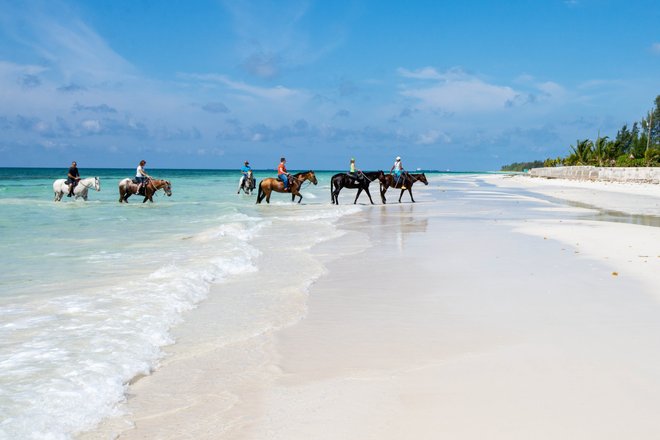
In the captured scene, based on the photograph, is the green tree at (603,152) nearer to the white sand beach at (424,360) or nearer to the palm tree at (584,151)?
the palm tree at (584,151)

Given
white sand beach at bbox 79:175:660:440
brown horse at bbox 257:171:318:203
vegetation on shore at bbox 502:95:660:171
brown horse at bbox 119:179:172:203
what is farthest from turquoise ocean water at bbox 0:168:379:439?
vegetation on shore at bbox 502:95:660:171

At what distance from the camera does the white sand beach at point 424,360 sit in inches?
128

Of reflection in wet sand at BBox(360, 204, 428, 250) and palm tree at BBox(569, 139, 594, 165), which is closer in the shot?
reflection in wet sand at BBox(360, 204, 428, 250)

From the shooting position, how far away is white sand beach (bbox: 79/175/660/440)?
10.7 feet

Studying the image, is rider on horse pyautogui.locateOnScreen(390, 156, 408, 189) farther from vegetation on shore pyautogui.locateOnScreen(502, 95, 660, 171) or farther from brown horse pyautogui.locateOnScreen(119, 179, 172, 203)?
vegetation on shore pyautogui.locateOnScreen(502, 95, 660, 171)

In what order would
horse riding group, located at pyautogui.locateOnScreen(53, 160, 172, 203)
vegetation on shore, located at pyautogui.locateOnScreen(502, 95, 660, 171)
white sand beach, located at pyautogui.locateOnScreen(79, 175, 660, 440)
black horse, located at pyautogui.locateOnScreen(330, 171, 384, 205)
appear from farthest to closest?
vegetation on shore, located at pyautogui.locateOnScreen(502, 95, 660, 171) → horse riding group, located at pyautogui.locateOnScreen(53, 160, 172, 203) → black horse, located at pyautogui.locateOnScreen(330, 171, 384, 205) → white sand beach, located at pyautogui.locateOnScreen(79, 175, 660, 440)

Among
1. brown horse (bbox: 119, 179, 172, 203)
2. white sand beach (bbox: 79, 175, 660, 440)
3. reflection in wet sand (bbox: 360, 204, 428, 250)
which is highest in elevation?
brown horse (bbox: 119, 179, 172, 203)

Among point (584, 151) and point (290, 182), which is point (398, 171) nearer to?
point (290, 182)

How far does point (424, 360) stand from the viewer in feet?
14.3

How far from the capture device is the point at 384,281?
25.2 feet

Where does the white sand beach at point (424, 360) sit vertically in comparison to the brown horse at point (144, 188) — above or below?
below

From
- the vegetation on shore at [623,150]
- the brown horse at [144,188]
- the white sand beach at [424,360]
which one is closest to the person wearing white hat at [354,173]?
the brown horse at [144,188]

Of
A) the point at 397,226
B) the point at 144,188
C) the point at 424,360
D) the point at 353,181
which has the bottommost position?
the point at 397,226

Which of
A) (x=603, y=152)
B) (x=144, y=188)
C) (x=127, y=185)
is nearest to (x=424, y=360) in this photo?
(x=144, y=188)
